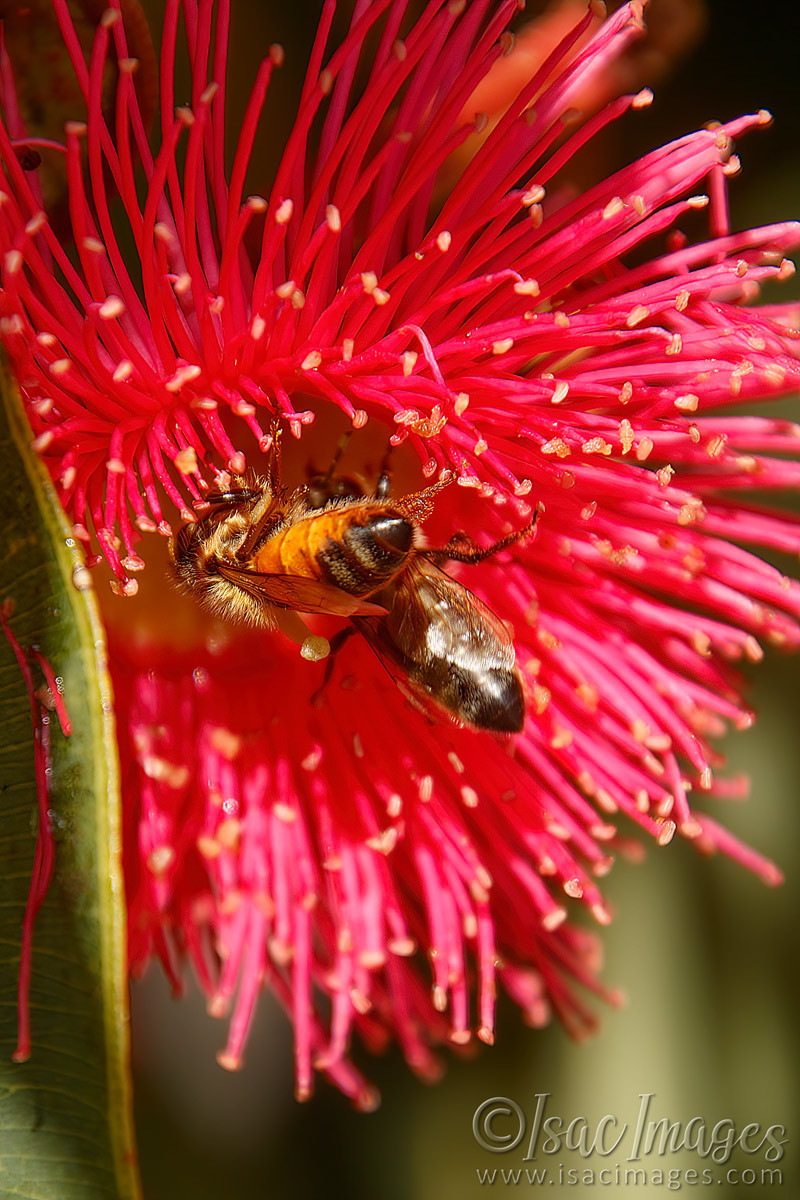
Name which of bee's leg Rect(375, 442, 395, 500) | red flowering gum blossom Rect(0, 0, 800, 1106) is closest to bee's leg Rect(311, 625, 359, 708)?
red flowering gum blossom Rect(0, 0, 800, 1106)

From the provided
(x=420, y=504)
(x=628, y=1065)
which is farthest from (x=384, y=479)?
(x=628, y=1065)

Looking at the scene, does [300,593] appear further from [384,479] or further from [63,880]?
[63,880]

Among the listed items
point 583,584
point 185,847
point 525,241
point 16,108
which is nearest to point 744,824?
point 583,584

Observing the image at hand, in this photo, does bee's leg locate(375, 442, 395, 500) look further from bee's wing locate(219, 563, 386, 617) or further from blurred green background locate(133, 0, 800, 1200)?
blurred green background locate(133, 0, 800, 1200)

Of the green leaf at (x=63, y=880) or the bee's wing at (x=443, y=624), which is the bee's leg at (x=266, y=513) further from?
the green leaf at (x=63, y=880)

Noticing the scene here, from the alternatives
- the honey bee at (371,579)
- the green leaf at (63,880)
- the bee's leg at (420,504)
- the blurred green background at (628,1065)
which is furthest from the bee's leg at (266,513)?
the blurred green background at (628,1065)

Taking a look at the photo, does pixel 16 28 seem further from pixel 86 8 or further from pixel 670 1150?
pixel 670 1150
